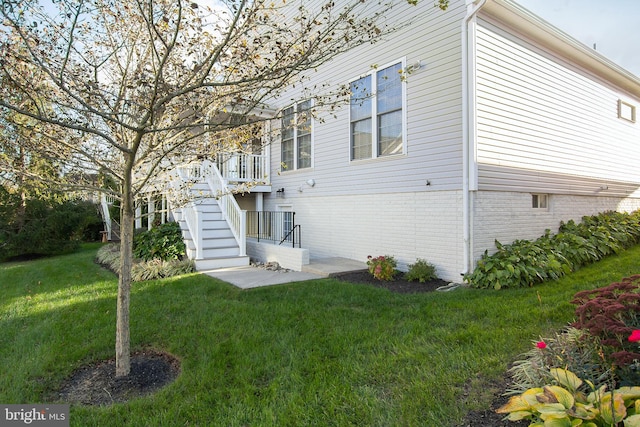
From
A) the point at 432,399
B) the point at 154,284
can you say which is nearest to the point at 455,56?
the point at 432,399

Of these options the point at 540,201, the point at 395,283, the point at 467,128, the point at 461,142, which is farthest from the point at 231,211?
the point at 540,201

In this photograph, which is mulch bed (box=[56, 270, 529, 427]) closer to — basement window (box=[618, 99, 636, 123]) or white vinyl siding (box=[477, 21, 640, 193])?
white vinyl siding (box=[477, 21, 640, 193])

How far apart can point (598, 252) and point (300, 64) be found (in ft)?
23.1

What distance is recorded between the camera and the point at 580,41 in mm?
7594

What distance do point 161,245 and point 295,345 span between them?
5.89 meters

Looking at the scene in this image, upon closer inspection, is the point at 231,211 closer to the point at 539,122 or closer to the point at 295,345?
the point at 295,345

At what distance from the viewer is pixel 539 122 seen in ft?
23.8

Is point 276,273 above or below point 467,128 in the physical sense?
below

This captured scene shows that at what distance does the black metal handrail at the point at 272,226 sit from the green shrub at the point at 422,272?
4.12 meters

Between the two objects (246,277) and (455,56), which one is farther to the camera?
(246,277)

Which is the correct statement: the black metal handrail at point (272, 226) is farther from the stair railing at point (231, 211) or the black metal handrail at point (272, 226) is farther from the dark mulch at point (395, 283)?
the dark mulch at point (395, 283)

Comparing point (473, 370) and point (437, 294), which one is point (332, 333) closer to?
point (473, 370)

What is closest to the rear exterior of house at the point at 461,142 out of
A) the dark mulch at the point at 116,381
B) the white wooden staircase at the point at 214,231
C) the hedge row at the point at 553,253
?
the hedge row at the point at 553,253

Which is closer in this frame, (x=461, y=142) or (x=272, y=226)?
(x=461, y=142)
